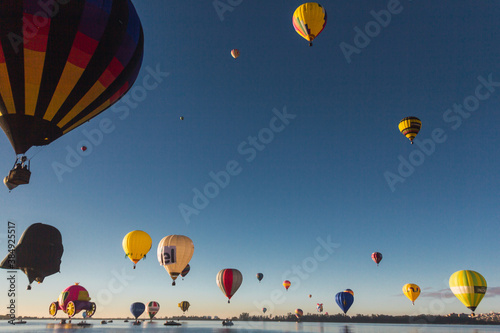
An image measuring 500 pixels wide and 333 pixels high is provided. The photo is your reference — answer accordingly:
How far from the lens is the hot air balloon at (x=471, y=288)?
107ft

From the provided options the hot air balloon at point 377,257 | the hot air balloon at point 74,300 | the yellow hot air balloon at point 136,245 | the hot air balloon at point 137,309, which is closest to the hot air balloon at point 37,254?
the yellow hot air balloon at point 136,245

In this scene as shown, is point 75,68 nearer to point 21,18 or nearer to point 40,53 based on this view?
point 40,53

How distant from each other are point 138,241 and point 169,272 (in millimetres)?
3858

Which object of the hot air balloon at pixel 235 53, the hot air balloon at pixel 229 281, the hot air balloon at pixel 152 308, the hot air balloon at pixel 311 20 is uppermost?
the hot air balloon at pixel 311 20

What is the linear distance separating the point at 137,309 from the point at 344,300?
33123 millimetres

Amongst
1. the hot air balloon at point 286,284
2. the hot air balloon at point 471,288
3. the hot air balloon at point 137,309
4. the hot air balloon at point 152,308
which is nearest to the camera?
the hot air balloon at point 471,288

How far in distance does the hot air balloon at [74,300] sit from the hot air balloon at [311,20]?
A: 4231cm

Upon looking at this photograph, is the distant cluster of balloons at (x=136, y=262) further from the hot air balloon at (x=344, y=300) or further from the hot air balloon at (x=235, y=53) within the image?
the hot air balloon at (x=235, y=53)

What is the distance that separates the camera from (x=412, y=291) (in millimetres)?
46188

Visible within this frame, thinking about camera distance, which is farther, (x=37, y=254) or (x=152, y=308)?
(x=152, y=308)

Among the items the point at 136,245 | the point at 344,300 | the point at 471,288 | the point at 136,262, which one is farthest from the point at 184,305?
the point at 471,288

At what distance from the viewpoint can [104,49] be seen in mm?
13453

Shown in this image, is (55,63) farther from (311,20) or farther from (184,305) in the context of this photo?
(184,305)

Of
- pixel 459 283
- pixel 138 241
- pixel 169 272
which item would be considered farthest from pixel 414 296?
pixel 138 241
